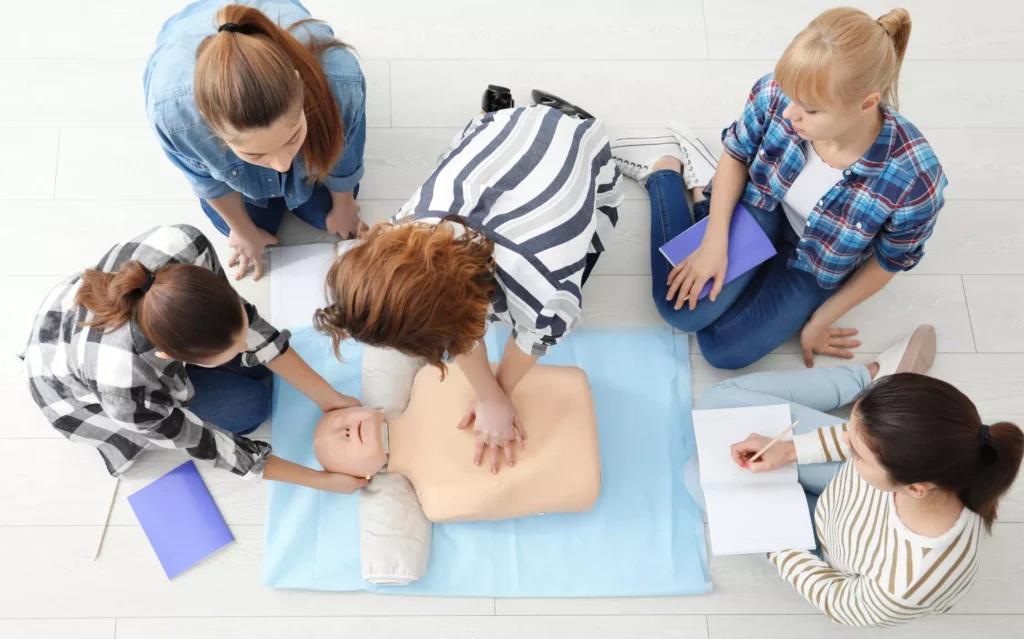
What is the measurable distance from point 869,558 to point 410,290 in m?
0.84

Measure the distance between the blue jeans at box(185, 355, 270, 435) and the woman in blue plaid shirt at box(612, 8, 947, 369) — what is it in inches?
33.0

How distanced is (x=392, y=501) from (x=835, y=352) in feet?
3.16

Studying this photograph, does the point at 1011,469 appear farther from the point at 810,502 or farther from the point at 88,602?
the point at 88,602

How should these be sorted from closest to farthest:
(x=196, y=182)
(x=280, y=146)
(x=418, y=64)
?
1. (x=280, y=146)
2. (x=196, y=182)
3. (x=418, y=64)

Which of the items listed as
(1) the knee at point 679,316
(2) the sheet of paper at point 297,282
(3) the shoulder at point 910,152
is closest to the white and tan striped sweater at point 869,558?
(1) the knee at point 679,316

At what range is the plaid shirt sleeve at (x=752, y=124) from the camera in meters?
1.32

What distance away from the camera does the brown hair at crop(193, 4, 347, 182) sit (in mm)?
953

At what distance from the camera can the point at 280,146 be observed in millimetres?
1087

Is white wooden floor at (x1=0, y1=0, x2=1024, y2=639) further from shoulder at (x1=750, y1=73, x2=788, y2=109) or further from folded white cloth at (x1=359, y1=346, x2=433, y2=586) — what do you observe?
shoulder at (x1=750, y1=73, x2=788, y2=109)

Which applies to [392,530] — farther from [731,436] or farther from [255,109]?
[255,109]

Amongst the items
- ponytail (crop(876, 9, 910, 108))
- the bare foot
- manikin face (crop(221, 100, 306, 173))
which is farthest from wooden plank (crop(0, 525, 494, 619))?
ponytail (crop(876, 9, 910, 108))

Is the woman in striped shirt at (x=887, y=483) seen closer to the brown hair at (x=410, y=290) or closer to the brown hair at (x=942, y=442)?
the brown hair at (x=942, y=442)

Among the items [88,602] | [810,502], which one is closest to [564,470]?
[810,502]

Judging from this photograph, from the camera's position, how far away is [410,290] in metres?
0.88
